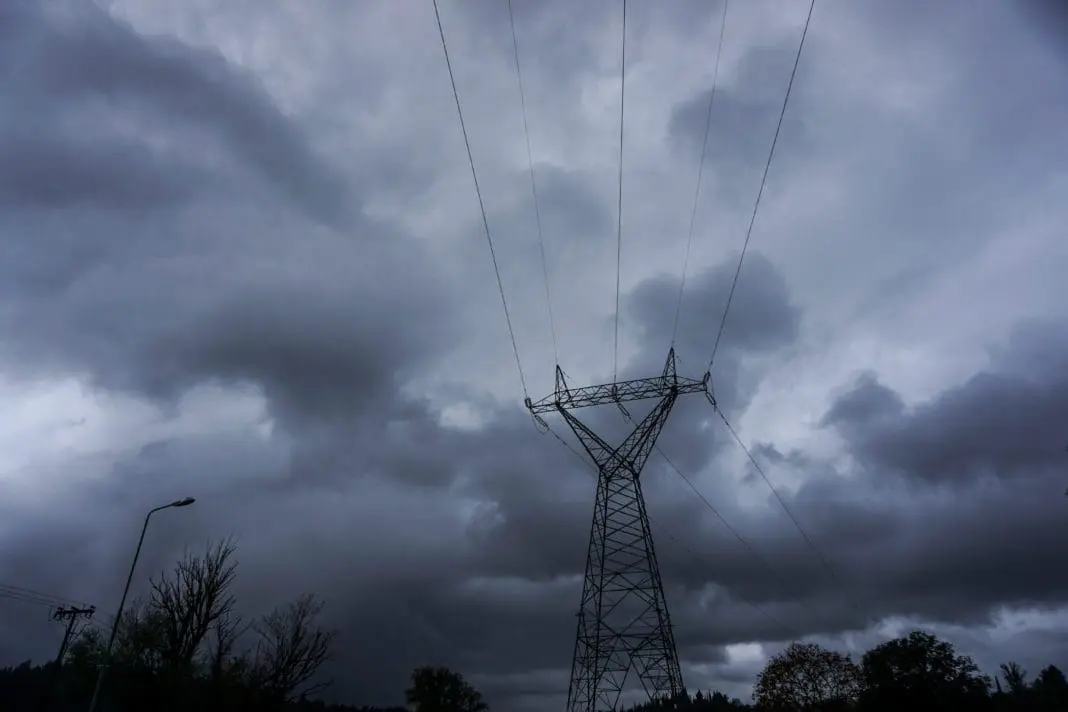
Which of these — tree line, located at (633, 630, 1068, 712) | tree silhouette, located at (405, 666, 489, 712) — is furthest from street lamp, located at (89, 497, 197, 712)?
tree silhouette, located at (405, 666, 489, 712)

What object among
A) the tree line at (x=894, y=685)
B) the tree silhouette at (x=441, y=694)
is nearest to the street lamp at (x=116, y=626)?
the tree line at (x=894, y=685)

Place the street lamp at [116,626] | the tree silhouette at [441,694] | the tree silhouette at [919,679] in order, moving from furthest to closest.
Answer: the tree silhouette at [441,694]
the tree silhouette at [919,679]
the street lamp at [116,626]

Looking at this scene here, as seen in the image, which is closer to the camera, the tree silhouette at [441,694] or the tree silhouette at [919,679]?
the tree silhouette at [919,679]

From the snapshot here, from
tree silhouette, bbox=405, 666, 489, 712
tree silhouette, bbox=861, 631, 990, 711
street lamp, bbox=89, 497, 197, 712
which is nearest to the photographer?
street lamp, bbox=89, 497, 197, 712

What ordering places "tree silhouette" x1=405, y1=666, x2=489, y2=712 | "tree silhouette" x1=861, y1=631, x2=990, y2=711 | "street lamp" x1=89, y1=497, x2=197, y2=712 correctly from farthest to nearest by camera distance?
"tree silhouette" x1=405, y1=666, x2=489, y2=712, "tree silhouette" x1=861, y1=631, x2=990, y2=711, "street lamp" x1=89, y1=497, x2=197, y2=712

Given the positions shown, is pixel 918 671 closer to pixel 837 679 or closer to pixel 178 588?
pixel 837 679

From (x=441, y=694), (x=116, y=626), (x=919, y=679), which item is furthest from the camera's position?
(x=441, y=694)

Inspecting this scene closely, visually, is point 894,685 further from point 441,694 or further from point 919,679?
point 441,694

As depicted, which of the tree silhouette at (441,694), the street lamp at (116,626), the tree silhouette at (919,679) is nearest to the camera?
the street lamp at (116,626)

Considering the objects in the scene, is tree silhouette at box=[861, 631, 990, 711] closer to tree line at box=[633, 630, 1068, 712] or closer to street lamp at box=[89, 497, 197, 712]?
tree line at box=[633, 630, 1068, 712]

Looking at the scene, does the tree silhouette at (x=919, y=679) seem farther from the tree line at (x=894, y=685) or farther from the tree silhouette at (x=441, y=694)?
the tree silhouette at (x=441, y=694)

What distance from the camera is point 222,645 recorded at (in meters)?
43.7

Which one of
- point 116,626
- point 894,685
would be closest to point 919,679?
point 894,685

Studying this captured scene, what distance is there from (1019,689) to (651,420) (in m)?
81.9
